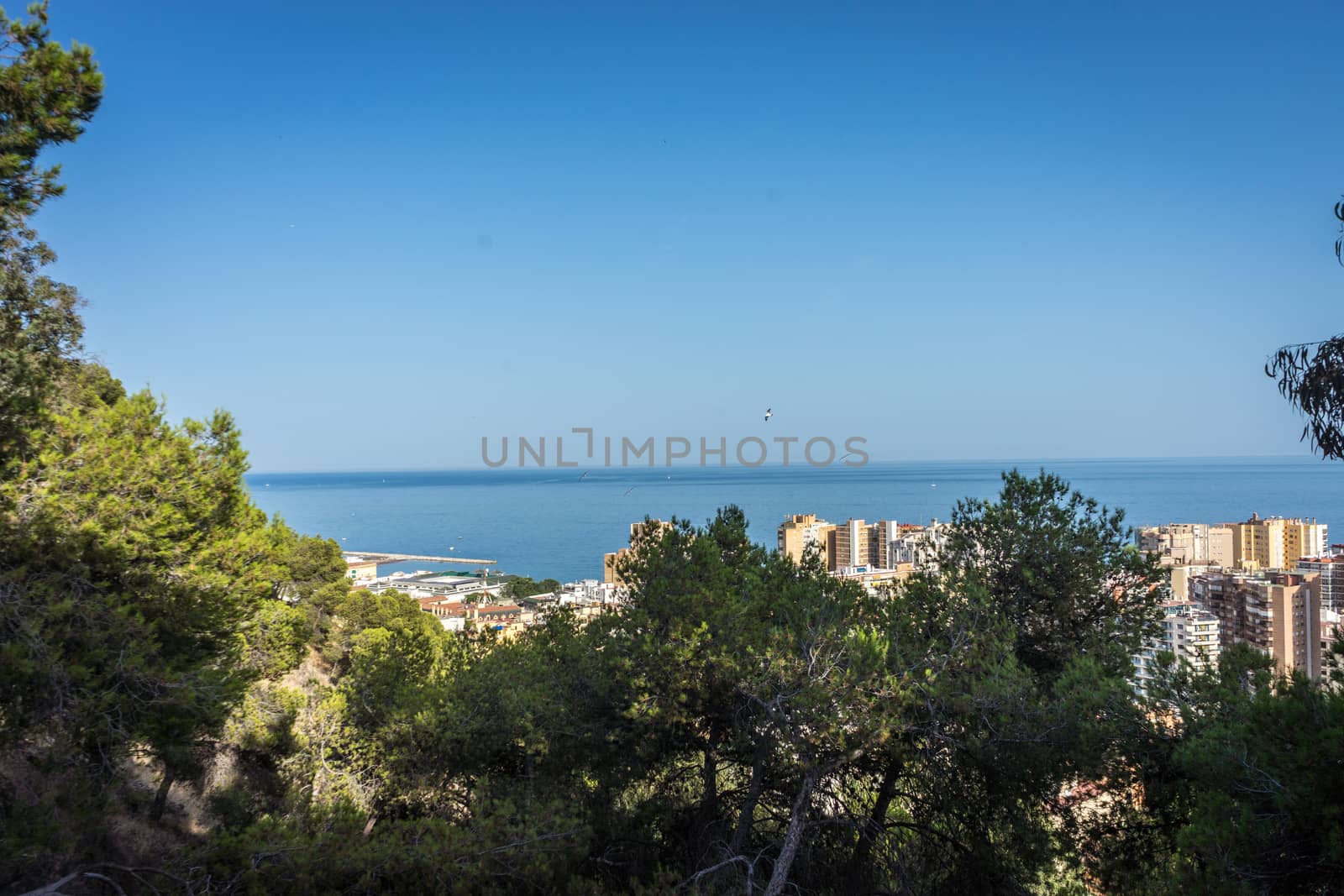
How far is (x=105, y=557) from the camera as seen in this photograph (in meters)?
7.16

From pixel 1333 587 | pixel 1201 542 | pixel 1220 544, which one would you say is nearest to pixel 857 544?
pixel 1201 542

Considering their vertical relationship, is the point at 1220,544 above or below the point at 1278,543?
below

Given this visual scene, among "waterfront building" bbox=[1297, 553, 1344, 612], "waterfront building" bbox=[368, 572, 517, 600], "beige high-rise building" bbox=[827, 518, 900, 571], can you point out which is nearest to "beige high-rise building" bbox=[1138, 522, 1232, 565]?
"waterfront building" bbox=[1297, 553, 1344, 612]

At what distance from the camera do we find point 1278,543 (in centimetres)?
3806

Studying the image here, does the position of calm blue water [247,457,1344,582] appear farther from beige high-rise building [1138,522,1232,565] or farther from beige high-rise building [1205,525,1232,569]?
beige high-rise building [1205,525,1232,569]

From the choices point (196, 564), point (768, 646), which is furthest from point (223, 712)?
point (768, 646)

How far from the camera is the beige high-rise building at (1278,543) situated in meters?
36.8

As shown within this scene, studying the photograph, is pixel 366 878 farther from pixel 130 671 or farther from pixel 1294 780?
pixel 1294 780

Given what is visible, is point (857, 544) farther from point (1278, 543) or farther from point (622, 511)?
point (622, 511)

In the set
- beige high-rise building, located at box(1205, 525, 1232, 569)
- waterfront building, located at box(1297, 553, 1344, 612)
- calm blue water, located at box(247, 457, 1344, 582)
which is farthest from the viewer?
calm blue water, located at box(247, 457, 1344, 582)

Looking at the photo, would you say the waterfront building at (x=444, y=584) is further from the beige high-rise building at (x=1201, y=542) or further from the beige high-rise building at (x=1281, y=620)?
the beige high-rise building at (x=1281, y=620)

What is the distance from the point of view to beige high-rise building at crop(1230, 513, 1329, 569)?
36.8 m

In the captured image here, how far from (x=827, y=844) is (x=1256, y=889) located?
346 centimetres

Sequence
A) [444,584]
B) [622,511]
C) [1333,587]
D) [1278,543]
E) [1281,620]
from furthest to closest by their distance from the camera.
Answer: [622,511]
[444,584]
[1278,543]
[1333,587]
[1281,620]
